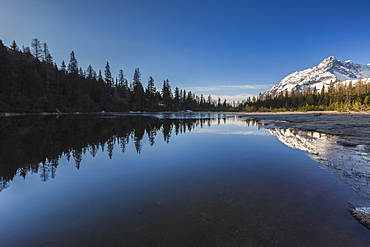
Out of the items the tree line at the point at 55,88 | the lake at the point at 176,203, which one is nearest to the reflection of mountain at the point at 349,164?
the lake at the point at 176,203

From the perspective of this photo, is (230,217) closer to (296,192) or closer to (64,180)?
(296,192)

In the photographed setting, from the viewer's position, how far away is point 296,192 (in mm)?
5477

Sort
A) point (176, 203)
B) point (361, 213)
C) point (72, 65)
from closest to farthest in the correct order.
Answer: point (361, 213), point (176, 203), point (72, 65)

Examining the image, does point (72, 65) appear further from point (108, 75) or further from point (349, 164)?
point (349, 164)

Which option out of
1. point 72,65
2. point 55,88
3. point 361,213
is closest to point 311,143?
point 361,213

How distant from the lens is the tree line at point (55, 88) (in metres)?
49.8

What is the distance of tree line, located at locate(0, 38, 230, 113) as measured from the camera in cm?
4978

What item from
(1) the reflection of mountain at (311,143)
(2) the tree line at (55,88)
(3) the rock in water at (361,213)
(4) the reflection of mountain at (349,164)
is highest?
(2) the tree line at (55,88)

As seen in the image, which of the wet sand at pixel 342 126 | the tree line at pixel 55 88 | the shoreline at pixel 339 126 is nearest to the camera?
the wet sand at pixel 342 126

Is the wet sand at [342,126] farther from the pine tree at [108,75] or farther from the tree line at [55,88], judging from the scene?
the pine tree at [108,75]

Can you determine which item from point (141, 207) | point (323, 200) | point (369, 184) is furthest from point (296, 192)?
point (141, 207)

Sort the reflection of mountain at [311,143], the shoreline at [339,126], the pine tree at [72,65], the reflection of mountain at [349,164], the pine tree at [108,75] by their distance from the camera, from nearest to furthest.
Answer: the reflection of mountain at [349,164], the reflection of mountain at [311,143], the shoreline at [339,126], the pine tree at [72,65], the pine tree at [108,75]

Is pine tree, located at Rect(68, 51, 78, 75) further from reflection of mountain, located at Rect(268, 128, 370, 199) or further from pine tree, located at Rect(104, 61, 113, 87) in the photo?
reflection of mountain, located at Rect(268, 128, 370, 199)

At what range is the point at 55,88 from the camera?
252ft
